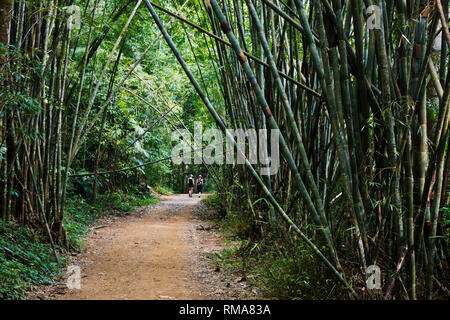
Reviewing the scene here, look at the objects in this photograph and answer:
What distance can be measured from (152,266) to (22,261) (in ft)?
3.53

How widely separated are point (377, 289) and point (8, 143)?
132 inches

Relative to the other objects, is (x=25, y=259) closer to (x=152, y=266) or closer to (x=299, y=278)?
(x=152, y=266)

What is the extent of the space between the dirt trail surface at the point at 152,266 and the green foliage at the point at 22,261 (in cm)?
19

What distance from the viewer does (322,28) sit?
173cm

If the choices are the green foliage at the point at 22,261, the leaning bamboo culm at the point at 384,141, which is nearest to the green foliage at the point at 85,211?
the green foliage at the point at 22,261

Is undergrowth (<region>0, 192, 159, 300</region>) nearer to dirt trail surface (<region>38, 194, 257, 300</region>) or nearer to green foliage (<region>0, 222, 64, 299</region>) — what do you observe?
green foliage (<region>0, 222, 64, 299</region>)

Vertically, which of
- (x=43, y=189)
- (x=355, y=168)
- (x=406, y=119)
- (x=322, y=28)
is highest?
(x=322, y=28)

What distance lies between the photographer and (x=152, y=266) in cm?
360

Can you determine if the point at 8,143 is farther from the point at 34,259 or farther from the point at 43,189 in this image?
the point at 34,259

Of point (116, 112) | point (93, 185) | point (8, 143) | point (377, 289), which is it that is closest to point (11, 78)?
point (8, 143)

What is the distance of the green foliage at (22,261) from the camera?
2513 millimetres

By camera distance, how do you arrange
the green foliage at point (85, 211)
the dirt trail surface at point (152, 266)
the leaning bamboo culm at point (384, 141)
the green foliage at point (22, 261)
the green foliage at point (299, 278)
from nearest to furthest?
the leaning bamboo culm at point (384, 141)
the green foliage at point (299, 278)
the green foliage at point (22, 261)
the dirt trail surface at point (152, 266)
the green foliage at point (85, 211)

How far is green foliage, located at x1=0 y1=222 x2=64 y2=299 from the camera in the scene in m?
2.51

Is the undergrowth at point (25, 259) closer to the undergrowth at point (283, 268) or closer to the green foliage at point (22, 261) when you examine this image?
the green foliage at point (22, 261)
